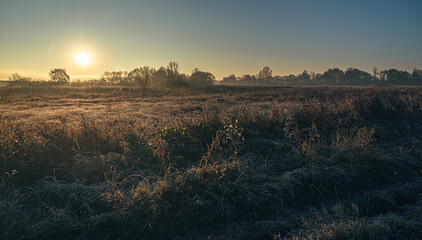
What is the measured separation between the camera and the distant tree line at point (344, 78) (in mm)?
102062

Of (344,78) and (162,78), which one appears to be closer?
(162,78)

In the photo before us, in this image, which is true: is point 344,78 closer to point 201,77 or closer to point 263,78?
point 263,78

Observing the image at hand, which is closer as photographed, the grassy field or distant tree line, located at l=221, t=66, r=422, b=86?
the grassy field

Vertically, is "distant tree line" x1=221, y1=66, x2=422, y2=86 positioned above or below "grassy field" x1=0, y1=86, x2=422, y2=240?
above

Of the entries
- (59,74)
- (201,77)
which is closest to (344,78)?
(201,77)

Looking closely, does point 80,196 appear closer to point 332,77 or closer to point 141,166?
point 141,166

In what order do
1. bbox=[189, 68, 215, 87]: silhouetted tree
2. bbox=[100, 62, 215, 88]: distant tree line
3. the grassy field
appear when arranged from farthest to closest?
bbox=[189, 68, 215, 87]: silhouetted tree
bbox=[100, 62, 215, 88]: distant tree line
the grassy field

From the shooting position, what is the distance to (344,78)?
404ft

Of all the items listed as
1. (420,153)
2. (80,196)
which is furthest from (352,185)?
(80,196)

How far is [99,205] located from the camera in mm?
3180

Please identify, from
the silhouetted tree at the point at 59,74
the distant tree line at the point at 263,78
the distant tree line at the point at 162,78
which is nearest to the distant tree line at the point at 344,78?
the distant tree line at the point at 263,78

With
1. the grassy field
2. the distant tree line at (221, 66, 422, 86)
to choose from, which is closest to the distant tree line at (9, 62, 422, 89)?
the distant tree line at (221, 66, 422, 86)

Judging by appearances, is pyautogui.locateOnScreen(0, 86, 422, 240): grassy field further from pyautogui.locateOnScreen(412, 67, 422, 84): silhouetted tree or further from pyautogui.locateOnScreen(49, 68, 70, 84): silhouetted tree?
pyautogui.locateOnScreen(412, 67, 422, 84): silhouetted tree

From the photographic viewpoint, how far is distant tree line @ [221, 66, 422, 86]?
102062 millimetres
